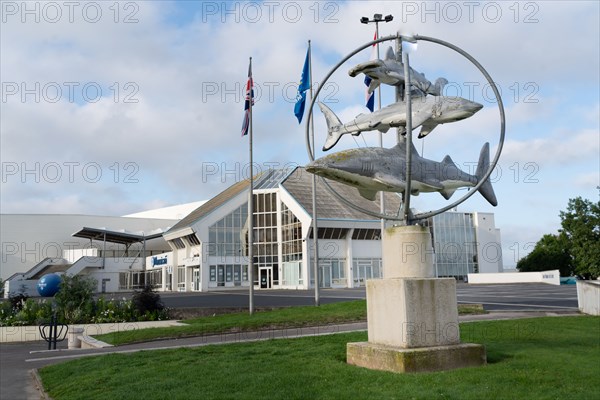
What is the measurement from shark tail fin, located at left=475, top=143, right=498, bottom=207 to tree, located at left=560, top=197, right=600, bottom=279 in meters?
43.2

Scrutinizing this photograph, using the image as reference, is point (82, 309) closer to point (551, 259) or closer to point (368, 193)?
point (368, 193)

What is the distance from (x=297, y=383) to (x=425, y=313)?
239 cm

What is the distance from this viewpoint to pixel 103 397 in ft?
Result: 24.6

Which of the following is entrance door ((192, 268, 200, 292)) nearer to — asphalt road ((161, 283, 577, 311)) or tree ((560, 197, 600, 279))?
asphalt road ((161, 283, 577, 311))

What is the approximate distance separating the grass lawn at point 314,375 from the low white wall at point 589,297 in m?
7.23

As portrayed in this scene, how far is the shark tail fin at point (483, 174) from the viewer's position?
10.1 m

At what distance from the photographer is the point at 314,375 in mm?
8102

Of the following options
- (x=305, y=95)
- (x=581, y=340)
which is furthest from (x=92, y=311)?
(x=581, y=340)

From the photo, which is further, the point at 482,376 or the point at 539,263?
the point at 539,263

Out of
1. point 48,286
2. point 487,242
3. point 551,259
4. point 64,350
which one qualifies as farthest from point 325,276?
point 64,350

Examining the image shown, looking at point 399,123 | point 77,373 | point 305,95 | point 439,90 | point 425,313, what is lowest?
point 77,373

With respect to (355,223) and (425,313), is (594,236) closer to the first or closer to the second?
(355,223)

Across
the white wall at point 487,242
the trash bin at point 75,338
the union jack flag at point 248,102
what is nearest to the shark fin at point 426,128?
the trash bin at point 75,338

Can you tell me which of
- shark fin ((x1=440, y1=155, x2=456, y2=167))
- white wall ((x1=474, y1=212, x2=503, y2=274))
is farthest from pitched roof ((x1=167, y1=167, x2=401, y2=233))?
shark fin ((x1=440, y1=155, x2=456, y2=167))
